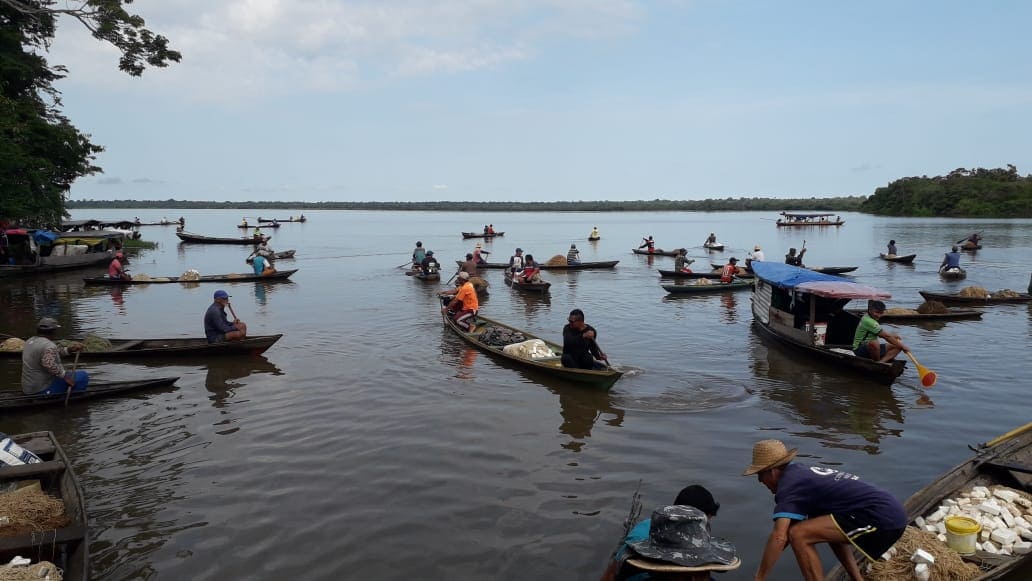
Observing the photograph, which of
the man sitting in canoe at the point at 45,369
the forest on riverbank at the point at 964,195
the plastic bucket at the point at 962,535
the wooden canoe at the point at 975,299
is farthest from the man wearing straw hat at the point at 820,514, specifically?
the forest on riverbank at the point at 964,195

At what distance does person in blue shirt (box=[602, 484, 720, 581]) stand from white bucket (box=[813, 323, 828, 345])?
34.0 ft

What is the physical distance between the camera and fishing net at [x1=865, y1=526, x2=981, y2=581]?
16.5 feet

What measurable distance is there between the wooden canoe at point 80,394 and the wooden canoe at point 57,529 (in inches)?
112

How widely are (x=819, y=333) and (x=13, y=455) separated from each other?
44.6ft

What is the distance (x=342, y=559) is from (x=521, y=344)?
7287 millimetres

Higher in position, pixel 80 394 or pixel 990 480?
pixel 990 480

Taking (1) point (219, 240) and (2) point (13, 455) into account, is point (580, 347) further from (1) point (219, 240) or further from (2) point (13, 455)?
(1) point (219, 240)

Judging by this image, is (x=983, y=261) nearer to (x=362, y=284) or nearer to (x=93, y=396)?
(x=362, y=284)

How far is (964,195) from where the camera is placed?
89625 millimetres

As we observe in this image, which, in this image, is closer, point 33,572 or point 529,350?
point 33,572

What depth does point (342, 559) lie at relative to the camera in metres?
6.02

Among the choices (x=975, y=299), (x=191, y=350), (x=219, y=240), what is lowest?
(x=191, y=350)

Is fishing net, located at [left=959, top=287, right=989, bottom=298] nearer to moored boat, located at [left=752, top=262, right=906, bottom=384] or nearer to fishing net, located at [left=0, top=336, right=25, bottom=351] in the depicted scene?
moored boat, located at [left=752, top=262, right=906, bottom=384]

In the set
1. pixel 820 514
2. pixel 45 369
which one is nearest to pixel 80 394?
pixel 45 369
